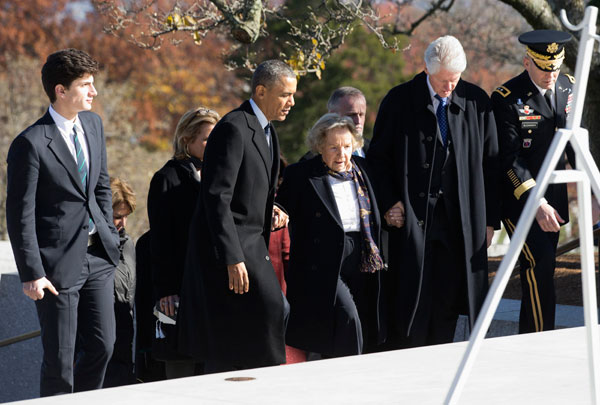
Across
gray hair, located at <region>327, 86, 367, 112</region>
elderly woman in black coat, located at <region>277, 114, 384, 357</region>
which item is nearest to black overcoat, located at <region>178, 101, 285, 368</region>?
elderly woman in black coat, located at <region>277, 114, 384, 357</region>

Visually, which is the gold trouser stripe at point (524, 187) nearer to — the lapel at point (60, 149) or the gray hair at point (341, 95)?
the gray hair at point (341, 95)

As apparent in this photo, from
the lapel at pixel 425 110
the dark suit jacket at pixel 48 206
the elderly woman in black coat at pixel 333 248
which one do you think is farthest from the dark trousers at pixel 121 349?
the lapel at pixel 425 110

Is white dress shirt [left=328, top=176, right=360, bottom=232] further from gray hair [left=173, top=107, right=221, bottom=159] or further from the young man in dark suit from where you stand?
the young man in dark suit

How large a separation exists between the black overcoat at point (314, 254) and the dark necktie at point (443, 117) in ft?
1.59

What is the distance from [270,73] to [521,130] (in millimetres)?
1624

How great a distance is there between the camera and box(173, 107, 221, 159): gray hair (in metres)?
5.58

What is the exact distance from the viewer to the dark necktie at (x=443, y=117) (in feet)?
18.1

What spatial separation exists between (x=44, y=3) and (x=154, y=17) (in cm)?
2144

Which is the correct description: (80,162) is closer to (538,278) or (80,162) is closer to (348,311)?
(348,311)

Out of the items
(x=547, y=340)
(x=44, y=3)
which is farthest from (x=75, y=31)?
(x=547, y=340)

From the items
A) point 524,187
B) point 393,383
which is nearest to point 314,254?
point 524,187

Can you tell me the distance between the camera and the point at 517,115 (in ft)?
18.7

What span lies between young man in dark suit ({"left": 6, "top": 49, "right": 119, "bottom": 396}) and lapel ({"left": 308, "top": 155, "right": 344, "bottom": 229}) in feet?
3.99

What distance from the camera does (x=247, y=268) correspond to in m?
4.97
